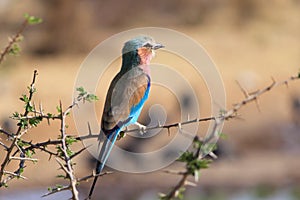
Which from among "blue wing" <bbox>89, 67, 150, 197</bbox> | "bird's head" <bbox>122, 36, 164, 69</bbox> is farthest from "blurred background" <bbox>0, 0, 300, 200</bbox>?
"blue wing" <bbox>89, 67, 150, 197</bbox>

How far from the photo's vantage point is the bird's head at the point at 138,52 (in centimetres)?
475

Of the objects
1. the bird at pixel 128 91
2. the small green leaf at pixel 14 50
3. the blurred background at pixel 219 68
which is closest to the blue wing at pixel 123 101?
Result: the bird at pixel 128 91

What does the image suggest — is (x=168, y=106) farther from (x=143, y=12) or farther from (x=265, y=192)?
(x=143, y=12)

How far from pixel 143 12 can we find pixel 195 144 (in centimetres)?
1842

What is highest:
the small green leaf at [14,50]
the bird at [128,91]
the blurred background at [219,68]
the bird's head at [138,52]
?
the blurred background at [219,68]

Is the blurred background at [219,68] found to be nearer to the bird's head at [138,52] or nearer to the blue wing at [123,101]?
the bird's head at [138,52]

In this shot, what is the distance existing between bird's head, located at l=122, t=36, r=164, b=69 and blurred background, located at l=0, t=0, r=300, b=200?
4726 millimetres

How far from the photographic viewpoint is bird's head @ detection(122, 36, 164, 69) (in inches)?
187

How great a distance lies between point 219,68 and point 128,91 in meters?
12.9

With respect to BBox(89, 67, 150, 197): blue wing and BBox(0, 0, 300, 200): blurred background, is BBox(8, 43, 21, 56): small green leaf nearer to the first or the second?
BBox(89, 67, 150, 197): blue wing

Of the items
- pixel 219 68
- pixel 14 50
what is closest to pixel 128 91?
pixel 14 50

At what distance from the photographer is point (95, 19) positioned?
2091 cm

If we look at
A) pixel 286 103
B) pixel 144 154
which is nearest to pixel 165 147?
pixel 144 154

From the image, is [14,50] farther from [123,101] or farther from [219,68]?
[219,68]
